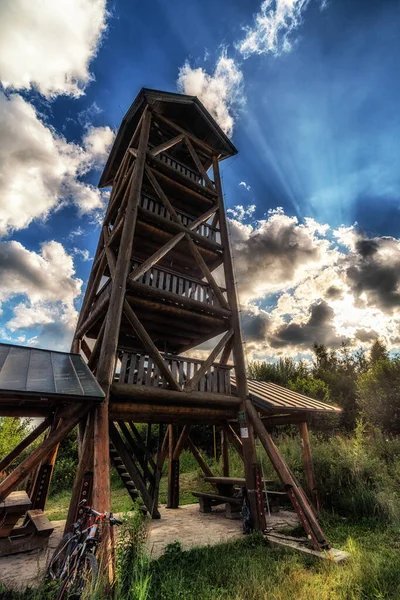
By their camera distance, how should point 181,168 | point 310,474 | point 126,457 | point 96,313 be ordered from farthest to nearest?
point 181,168
point 310,474
point 96,313
point 126,457

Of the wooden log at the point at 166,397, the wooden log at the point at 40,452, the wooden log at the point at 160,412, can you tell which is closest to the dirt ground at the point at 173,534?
the wooden log at the point at 40,452

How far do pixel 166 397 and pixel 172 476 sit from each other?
5.28 meters

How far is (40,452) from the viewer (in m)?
4.59

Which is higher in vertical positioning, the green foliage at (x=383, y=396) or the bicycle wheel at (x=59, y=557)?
the green foliage at (x=383, y=396)

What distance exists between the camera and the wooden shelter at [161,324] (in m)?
5.91

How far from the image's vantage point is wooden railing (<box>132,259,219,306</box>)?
7.64 metres

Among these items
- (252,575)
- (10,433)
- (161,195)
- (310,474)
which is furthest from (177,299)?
(10,433)

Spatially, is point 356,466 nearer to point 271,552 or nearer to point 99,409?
point 271,552

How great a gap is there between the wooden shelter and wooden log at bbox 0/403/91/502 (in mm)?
28

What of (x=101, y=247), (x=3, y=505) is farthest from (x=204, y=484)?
(x=101, y=247)

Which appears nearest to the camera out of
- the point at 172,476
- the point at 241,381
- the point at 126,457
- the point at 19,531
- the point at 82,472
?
the point at 82,472

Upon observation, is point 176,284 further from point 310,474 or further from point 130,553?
point 310,474

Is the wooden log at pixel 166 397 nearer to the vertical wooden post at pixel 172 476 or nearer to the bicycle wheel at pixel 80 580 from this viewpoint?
the bicycle wheel at pixel 80 580

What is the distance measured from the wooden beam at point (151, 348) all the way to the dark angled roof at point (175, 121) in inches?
311
